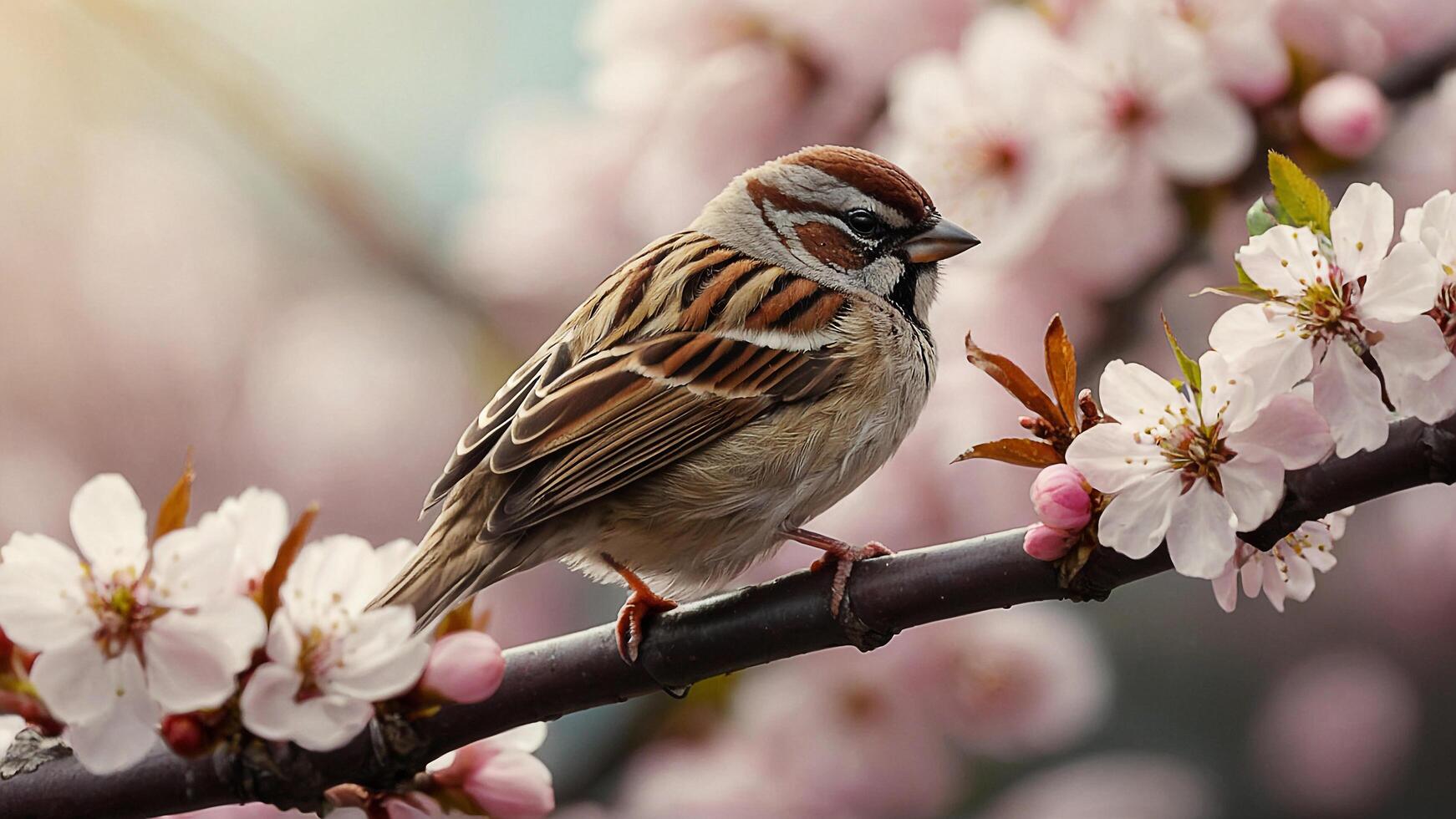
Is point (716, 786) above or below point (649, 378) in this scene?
below

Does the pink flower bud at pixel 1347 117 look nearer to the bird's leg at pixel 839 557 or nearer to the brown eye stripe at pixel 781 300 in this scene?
the brown eye stripe at pixel 781 300

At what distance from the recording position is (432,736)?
80cm

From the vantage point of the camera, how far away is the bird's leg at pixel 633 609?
2.88 ft

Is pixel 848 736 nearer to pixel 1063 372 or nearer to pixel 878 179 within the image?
pixel 878 179

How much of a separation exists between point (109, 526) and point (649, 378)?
21.5 inches

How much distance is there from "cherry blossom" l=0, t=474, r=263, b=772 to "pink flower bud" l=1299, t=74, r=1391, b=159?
42.6 inches

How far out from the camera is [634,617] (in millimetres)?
938

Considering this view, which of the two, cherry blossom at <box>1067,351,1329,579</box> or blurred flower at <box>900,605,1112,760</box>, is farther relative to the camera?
blurred flower at <box>900,605,1112,760</box>

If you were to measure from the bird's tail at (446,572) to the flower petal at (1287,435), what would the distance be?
0.51 meters

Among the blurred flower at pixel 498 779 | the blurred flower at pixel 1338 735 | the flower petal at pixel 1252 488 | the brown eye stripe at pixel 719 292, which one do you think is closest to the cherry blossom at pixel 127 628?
the blurred flower at pixel 498 779

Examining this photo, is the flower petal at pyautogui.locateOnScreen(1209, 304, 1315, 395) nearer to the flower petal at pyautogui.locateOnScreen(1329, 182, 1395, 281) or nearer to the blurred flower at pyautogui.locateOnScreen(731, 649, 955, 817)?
the flower petal at pyautogui.locateOnScreen(1329, 182, 1395, 281)

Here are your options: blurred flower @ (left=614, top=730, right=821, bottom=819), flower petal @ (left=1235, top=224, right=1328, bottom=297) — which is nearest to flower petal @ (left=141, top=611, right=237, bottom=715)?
flower petal @ (left=1235, top=224, right=1328, bottom=297)

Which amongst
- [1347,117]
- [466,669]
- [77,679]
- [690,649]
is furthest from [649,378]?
[1347,117]

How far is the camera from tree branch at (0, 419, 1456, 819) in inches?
27.8
